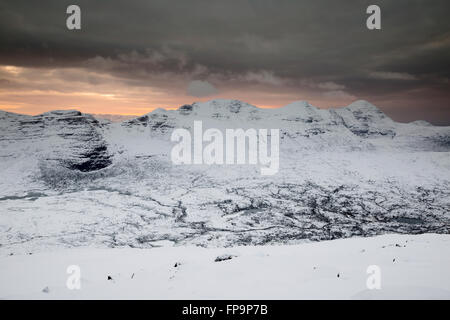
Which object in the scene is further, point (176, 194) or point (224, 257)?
point (176, 194)

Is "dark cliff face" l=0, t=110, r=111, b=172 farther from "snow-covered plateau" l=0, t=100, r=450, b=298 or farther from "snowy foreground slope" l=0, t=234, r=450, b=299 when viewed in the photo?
"snowy foreground slope" l=0, t=234, r=450, b=299

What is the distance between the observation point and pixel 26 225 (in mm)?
59438

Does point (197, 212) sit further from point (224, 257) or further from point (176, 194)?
point (224, 257)

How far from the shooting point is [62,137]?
6718 inches

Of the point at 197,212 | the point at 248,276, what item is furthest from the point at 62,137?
the point at 248,276

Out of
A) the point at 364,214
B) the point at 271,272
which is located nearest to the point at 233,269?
the point at 271,272

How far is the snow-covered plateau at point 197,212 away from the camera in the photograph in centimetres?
943

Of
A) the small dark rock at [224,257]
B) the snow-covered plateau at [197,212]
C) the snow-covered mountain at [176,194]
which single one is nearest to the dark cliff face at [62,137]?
the snow-covered mountain at [176,194]

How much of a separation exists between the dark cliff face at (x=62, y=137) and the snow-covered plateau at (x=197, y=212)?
26.4 inches

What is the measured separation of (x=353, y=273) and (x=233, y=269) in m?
4.23

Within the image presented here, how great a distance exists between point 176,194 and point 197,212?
93.6 feet

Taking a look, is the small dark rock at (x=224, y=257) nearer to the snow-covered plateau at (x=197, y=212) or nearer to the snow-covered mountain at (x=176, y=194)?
the snow-covered plateau at (x=197, y=212)

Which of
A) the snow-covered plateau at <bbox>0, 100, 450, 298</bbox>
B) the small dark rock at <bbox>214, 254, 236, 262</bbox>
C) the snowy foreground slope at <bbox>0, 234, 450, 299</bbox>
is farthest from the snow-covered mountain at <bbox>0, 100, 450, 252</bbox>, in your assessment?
the snowy foreground slope at <bbox>0, 234, 450, 299</bbox>
